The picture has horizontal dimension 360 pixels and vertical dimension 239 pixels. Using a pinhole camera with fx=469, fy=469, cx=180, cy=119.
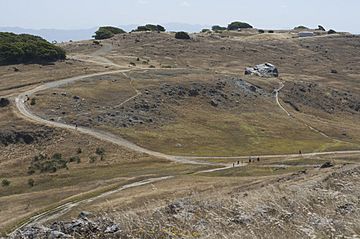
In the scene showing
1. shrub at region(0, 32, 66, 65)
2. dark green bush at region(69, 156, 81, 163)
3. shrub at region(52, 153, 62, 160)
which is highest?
shrub at region(0, 32, 66, 65)

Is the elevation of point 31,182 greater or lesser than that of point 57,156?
greater

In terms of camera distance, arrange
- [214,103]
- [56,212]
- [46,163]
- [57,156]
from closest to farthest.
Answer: [56,212] → [46,163] → [57,156] → [214,103]

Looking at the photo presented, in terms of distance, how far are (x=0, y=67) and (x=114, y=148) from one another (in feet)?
205

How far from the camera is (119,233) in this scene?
50.5ft

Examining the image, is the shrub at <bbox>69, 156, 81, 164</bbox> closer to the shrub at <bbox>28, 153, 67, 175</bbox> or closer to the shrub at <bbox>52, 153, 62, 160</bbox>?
the shrub at <bbox>28, 153, 67, 175</bbox>

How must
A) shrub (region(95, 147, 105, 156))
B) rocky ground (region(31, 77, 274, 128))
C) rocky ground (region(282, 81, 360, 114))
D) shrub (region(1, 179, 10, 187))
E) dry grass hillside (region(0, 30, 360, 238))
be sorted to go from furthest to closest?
1. rocky ground (region(282, 81, 360, 114))
2. rocky ground (region(31, 77, 274, 128))
3. shrub (region(95, 147, 105, 156))
4. shrub (region(1, 179, 10, 187))
5. dry grass hillside (region(0, 30, 360, 238))

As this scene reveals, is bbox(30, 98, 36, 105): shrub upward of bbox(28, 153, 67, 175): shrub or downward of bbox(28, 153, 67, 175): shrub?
upward

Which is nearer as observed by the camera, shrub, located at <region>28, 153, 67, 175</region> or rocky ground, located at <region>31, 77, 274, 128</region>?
shrub, located at <region>28, 153, 67, 175</region>

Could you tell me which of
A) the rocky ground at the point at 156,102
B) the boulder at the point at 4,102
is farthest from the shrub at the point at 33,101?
the boulder at the point at 4,102

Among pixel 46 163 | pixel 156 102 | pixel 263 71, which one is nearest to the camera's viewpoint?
pixel 46 163

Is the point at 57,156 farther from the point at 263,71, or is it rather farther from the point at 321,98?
the point at 263,71

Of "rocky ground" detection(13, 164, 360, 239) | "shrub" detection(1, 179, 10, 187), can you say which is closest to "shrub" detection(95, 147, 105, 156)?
"shrub" detection(1, 179, 10, 187)

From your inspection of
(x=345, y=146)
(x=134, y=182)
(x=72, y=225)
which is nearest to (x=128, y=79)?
(x=345, y=146)

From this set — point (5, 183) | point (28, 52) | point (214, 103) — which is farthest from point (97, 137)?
point (28, 52)
